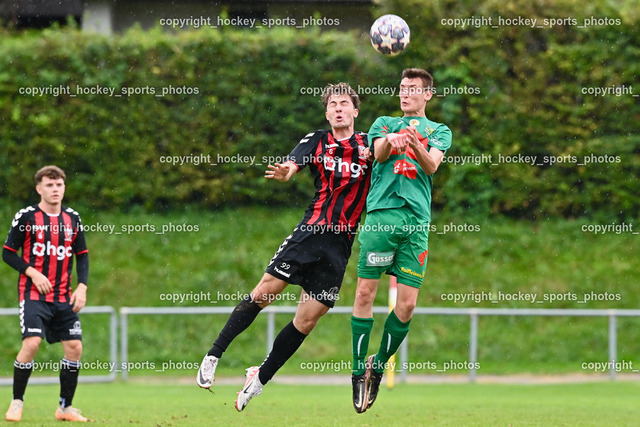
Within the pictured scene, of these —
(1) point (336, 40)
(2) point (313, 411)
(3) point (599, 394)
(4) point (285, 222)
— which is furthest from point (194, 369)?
(1) point (336, 40)

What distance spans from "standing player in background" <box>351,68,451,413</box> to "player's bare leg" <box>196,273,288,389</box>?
29.3 inches

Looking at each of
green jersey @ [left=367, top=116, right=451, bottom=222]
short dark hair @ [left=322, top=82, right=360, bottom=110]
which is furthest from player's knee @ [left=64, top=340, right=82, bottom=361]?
short dark hair @ [left=322, top=82, right=360, bottom=110]

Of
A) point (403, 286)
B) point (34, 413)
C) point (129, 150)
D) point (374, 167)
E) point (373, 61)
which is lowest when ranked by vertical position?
point (34, 413)

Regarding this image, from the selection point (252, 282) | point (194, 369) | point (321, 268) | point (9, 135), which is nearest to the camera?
point (321, 268)

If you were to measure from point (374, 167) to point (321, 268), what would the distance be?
956 mm

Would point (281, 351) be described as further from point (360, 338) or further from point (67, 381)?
point (67, 381)

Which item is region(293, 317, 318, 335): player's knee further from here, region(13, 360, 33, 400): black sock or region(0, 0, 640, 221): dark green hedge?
region(0, 0, 640, 221): dark green hedge

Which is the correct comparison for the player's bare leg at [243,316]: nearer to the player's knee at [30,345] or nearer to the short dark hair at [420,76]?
the short dark hair at [420,76]

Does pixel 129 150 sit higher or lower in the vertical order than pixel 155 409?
higher

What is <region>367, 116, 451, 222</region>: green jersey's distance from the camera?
7.21m

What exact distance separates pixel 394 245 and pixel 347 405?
3982 millimetres

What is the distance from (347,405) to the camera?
1062cm

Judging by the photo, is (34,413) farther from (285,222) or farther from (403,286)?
(285,222)

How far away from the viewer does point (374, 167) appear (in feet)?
24.0
